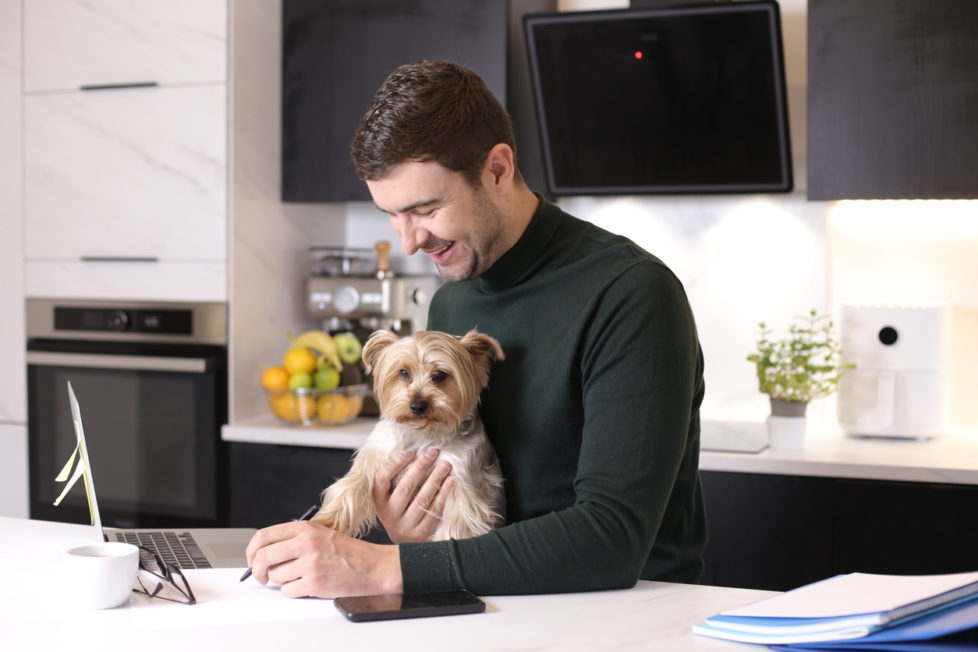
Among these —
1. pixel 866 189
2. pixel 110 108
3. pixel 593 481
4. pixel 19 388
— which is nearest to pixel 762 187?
pixel 866 189

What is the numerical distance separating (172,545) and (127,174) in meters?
Result: 1.78

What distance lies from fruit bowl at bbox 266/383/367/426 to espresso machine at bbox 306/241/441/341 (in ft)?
0.91

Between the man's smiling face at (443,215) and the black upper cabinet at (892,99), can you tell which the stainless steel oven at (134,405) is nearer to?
the man's smiling face at (443,215)

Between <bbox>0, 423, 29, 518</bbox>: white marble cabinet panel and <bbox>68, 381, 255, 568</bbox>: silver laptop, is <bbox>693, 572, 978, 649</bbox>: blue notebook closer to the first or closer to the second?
<bbox>68, 381, 255, 568</bbox>: silver laptop

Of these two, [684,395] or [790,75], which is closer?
[684,395]

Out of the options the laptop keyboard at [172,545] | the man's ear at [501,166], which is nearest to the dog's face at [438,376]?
the man's ear at [501,166]

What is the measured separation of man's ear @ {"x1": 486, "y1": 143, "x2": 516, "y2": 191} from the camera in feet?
4.89

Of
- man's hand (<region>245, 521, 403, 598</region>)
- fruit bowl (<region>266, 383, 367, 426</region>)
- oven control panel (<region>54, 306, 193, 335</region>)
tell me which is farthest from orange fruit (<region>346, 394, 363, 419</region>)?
man's hand (<region>245, 521, 403, 598</region>)

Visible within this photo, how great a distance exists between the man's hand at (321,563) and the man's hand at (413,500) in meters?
0.34

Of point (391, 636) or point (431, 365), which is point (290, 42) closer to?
point (431, 365)

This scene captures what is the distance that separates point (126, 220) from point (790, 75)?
82.3 inches

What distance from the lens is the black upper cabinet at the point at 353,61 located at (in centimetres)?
295

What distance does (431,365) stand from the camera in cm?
165

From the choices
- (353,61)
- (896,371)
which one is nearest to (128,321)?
(353,61)
